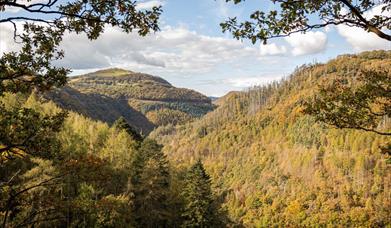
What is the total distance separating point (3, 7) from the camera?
288 inches

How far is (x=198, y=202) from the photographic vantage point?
4347cm

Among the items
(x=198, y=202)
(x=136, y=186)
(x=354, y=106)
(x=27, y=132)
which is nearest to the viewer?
(x=27, y=132)

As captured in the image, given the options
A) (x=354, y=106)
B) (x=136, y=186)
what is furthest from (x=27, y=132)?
(x=136, y=186)

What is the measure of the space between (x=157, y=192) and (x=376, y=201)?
14059 centimetres

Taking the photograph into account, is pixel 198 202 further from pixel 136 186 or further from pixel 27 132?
pixel 27 132

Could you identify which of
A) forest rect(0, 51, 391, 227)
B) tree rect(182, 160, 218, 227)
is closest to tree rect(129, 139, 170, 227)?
forest rect(0, 51, 391, 227)

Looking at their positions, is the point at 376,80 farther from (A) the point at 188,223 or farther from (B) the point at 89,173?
(A) the point at 188,223

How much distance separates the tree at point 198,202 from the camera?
43031 millimetres

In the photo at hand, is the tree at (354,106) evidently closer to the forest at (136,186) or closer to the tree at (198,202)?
the forest at (136,186)

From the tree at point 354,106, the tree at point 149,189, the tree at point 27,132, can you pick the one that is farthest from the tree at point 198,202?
the tree at point 27,132

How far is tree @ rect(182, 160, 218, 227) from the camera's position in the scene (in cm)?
4303

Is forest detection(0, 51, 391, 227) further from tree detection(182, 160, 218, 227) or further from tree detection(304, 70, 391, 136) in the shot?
tree detection(304, 70, 391, 136)

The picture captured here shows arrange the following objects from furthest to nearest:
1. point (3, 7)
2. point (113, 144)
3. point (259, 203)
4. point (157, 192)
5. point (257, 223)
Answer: point (259, 203) < point (257, 223) < point (113, 144) < point (157, 192) < point (3, 7)

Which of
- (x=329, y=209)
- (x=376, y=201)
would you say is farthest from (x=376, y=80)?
(x=376, y=201)
